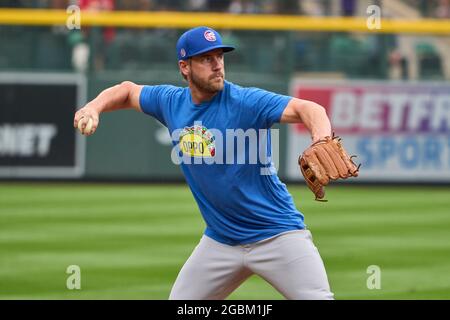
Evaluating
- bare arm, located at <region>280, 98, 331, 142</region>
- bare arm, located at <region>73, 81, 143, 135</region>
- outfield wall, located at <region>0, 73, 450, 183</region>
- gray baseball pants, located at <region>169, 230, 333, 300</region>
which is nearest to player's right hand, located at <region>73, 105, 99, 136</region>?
bare arm, located at <region>73, 81, 143, 135</region>

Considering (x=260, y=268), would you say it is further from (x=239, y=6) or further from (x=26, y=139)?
(x=239, y=6)

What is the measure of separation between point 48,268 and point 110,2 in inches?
367

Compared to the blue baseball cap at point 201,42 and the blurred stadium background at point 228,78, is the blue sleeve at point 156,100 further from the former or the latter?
the blurred stadium background at point 228,78

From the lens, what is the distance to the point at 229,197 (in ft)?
20.2

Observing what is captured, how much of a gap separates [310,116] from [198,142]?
78 cm

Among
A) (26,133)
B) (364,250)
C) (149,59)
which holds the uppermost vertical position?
(149,59)

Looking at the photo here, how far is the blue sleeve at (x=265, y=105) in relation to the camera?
19.3 feet

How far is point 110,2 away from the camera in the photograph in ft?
61.9

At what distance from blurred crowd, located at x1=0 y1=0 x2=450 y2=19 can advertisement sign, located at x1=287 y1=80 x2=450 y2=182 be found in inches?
53.7

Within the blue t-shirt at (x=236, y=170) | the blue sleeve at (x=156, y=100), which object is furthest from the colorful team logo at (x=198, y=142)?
the blue sleeve at (x=156, y=100)

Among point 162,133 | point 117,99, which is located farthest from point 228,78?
point 117,99
